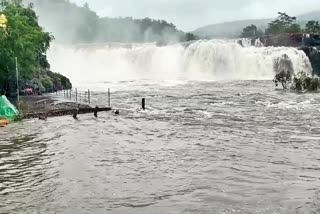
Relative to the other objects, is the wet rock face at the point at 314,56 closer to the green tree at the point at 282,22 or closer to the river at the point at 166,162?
the river at the point at 166,162

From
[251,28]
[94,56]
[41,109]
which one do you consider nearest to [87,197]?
[41,109]

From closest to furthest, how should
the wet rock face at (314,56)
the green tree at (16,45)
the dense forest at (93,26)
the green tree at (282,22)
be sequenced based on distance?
1. the green tree at (16,45)
2. the wet rock face at (314,56)
3. the green tree at (282,22)
4. the dense forest at (93,26)

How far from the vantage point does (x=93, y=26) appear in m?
164

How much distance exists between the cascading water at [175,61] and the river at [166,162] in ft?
111

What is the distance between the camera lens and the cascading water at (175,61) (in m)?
66.8

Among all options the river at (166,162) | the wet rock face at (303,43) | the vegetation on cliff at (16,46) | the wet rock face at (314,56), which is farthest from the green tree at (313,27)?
the river at (166,162)

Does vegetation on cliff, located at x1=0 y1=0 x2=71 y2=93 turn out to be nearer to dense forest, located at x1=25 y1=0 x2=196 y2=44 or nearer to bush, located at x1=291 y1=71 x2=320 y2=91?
bush, located at x1=291 y1=71 x2=320 y2=91

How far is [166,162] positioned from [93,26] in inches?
5909

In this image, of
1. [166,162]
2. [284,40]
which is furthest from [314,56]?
[166,162]

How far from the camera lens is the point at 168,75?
72438 millimetres

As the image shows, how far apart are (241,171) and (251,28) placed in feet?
454

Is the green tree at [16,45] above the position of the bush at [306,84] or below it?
above

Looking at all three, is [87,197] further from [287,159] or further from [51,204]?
[287,159]

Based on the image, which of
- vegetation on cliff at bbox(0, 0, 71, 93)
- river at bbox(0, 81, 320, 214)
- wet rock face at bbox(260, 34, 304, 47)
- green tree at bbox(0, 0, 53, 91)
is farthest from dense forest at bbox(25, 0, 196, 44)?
river at bbox(0, 81, 320, 214)
